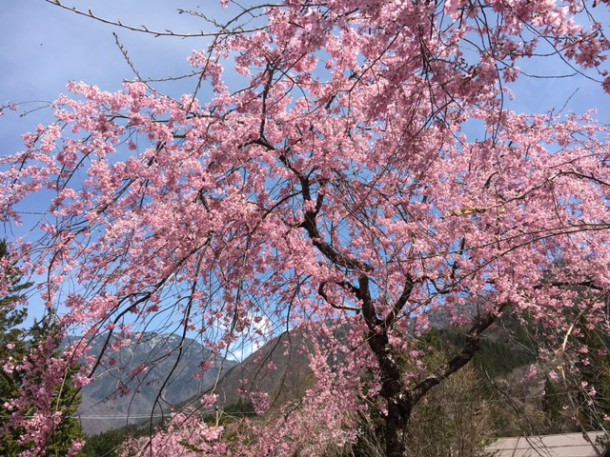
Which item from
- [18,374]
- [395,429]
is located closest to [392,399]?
[395,429]

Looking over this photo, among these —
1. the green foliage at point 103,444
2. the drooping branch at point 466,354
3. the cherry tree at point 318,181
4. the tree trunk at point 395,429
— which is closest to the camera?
the cherry tree at point 318,181

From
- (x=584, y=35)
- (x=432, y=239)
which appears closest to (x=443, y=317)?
(x=432, y=239)

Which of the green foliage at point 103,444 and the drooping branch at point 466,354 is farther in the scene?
the green foliage at point 103,444

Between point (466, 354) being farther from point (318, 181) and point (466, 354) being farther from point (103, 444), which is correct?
point (103, 444)

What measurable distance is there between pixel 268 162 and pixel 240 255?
1132mm

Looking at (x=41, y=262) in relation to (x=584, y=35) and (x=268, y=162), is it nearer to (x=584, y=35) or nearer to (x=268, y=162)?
(x=268, y=162)

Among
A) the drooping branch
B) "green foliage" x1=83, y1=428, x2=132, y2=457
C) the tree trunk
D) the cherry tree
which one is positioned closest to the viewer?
the cherry tree

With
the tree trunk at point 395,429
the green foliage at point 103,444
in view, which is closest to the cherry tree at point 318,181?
the tree trunk at point 395,429

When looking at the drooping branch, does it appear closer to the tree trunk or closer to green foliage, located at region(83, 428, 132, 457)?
the tree trunk

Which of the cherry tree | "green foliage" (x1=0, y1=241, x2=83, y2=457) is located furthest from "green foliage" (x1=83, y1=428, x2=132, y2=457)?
the cherry tree

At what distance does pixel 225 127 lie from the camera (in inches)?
184

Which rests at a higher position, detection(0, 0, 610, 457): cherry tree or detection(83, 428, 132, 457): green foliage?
detection(0, 0, 610, 457): cherry tree

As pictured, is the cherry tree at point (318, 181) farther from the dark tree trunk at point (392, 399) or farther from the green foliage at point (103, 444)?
the green foliage at point (103, 444)

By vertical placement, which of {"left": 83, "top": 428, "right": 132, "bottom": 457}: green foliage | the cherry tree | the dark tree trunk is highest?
the cherry tree
